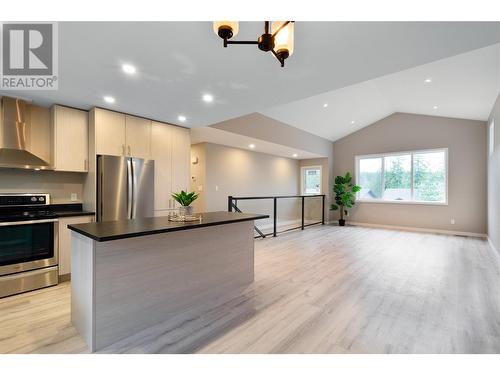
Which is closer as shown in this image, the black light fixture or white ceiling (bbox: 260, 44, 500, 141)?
the black light fixture

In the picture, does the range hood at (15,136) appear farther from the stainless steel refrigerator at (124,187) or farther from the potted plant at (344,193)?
the potted plant at (344,193)

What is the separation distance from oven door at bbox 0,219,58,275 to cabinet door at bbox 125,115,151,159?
142 cm

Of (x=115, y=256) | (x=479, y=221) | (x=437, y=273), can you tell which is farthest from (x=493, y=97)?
(x=115, y=256)

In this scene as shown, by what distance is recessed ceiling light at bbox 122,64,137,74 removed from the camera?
7.79 ft

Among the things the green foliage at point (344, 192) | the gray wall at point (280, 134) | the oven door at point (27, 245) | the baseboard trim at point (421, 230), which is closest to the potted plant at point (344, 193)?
the green foliage at point (344, 192)

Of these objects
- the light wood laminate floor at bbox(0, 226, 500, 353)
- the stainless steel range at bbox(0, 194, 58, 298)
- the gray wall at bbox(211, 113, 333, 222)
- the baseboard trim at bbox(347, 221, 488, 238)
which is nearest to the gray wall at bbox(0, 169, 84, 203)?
the stainless steel range at bbox(0, 194, 58, 298)

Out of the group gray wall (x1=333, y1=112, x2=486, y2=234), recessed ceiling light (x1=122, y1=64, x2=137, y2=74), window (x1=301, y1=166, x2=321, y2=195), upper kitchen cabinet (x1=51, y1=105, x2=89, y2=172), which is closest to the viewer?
recessed ceiling light (x1=122, y1=64, x2=137, y2=74)

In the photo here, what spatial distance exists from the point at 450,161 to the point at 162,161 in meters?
7.33

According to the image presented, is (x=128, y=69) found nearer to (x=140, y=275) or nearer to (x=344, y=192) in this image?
(x=140, y=275)

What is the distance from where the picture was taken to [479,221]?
6.18 m

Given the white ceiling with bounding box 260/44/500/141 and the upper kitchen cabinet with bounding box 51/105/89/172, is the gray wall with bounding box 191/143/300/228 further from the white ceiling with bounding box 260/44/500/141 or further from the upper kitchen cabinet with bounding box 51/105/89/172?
the upper kitchen cabinet with bounding box 51/105/89/172

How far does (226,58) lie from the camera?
2256 millimetres

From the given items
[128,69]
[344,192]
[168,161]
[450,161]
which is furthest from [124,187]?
[450,161]

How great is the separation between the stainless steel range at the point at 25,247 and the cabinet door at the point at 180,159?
1814mm
